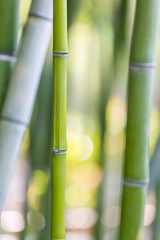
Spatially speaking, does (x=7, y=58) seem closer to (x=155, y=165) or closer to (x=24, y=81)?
(x=24, y=81)

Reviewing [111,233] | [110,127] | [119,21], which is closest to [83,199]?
[111,233]

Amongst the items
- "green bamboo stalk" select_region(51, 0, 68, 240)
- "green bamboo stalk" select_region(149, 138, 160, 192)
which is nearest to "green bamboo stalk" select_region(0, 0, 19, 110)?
"green bamboo stalk" select_region(51, 0, 68, 240)

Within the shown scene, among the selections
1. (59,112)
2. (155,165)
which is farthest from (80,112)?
(59,112)

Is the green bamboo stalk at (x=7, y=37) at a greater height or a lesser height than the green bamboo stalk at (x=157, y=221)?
greater

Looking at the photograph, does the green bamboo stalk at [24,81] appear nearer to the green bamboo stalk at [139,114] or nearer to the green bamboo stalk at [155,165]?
the green bamboo stalk at [139,114]

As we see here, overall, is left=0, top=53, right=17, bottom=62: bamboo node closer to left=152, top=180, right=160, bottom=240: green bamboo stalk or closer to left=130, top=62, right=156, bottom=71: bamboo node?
left=130, top=62, right=156, bottom=71: bamboo node

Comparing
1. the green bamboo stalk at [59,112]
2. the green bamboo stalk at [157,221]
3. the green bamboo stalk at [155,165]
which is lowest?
the green bamboo stalk at [157,221]

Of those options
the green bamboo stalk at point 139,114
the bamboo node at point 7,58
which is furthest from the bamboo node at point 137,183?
the bamboo node at point 7,58

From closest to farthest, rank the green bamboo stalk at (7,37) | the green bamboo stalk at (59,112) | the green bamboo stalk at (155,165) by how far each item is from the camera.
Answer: the green bamboo stalk at (59,112) → the green bamboo stalk at (7,37) → the green bamboo stalk at (155,165)
